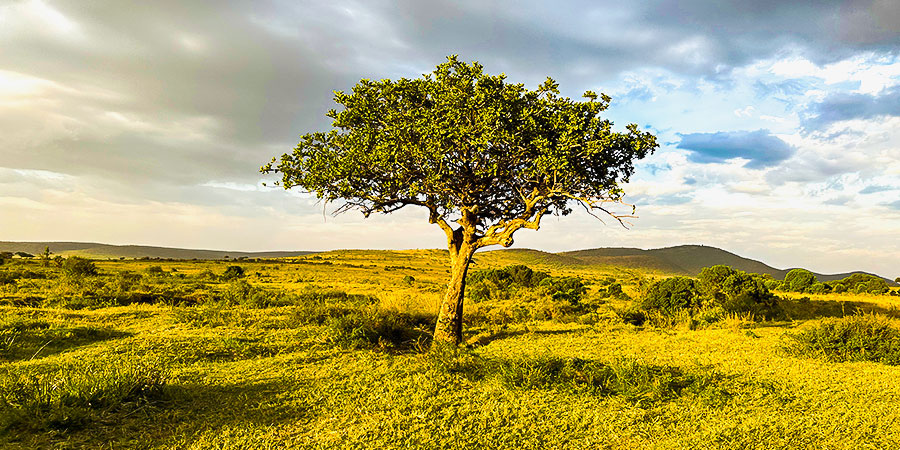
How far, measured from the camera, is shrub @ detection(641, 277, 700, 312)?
63.7 ft

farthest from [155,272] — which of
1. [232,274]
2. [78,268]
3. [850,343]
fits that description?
[850,343]

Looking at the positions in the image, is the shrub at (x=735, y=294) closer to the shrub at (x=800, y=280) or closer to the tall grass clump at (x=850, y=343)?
the tall grass clump at (x=850, y=343)

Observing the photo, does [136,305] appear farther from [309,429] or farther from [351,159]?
[309,429]

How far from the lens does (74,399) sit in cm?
605

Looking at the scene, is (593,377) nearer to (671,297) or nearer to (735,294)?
(671,297)

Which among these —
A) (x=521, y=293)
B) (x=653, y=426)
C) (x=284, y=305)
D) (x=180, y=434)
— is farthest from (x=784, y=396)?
(x=521, y=293)

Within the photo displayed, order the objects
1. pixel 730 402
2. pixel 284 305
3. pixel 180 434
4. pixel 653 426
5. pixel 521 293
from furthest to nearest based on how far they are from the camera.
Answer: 1. pixel 521 293
2. pixel 284 305
3. pixel 730 402
4. pixel 653 426
5. pixel 180 434

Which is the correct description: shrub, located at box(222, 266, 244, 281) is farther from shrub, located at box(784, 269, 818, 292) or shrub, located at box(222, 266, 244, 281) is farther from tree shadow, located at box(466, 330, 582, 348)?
shrub, located at box(784, 269, 818, 292)

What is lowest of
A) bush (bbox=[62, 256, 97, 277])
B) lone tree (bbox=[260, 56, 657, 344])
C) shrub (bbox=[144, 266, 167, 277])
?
shrub (bbox=[144, 266, 167, 277])

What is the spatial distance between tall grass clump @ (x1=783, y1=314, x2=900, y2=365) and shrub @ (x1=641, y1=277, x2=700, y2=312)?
7.28 meters

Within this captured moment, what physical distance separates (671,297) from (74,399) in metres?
21.3

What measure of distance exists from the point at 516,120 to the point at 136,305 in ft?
61.2

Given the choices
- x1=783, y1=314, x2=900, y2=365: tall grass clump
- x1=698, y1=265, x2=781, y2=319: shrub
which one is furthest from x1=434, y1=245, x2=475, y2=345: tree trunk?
x1=698, y1=265, x2=781, y2=319: shrub

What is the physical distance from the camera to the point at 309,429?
6004 millimetres
